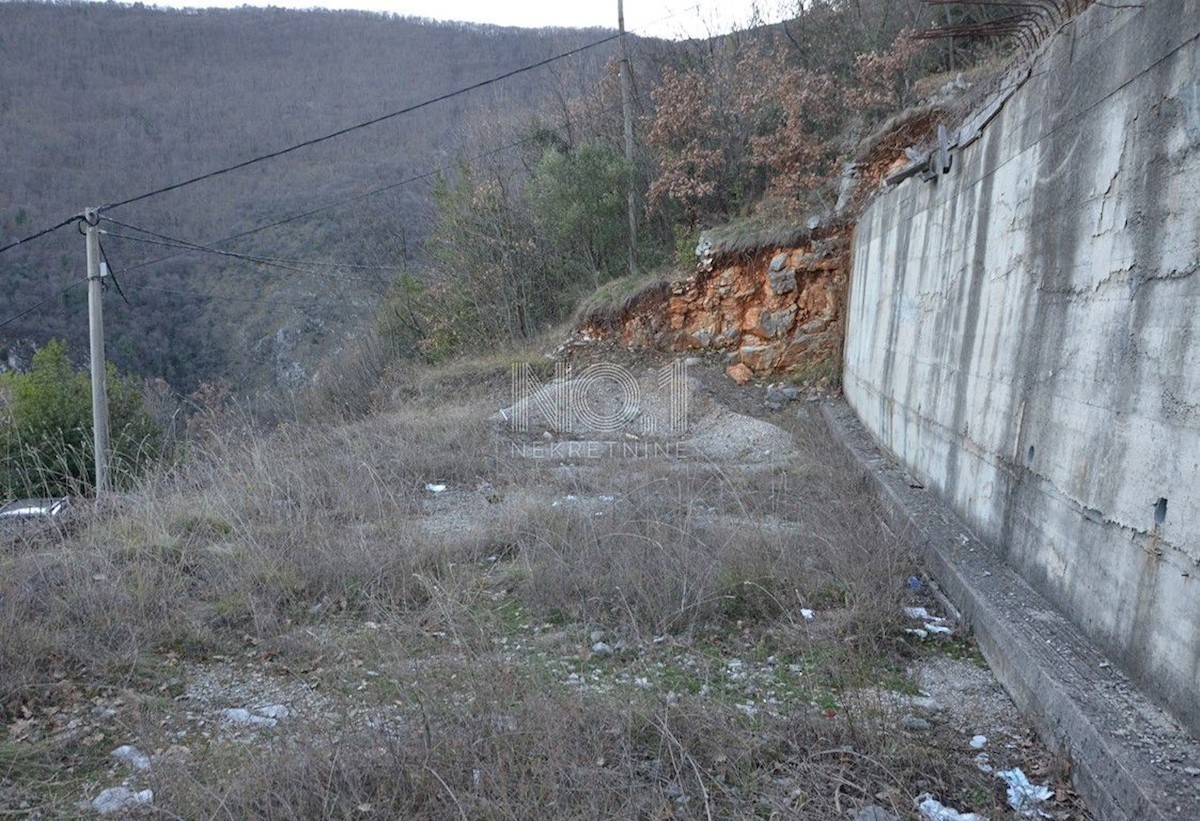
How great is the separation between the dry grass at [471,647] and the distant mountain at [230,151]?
1628 cm

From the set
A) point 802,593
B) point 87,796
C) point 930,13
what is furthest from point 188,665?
point 930,13

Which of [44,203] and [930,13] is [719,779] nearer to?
[930,13]

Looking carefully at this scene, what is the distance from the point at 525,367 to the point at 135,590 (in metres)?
9.84

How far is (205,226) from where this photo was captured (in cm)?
3622

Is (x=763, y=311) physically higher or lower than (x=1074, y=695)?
higher

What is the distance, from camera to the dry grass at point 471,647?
92.8 inches

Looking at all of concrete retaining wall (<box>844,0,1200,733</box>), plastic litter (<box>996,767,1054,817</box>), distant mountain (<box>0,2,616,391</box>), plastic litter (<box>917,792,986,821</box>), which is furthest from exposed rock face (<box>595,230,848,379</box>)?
plastic litter (<box>917,792,986,821</box>)

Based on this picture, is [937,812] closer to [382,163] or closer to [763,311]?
[763,311]

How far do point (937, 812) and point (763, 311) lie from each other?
10405 mm

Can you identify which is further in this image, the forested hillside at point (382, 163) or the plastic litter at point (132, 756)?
the forested hillside at point (382, 163)

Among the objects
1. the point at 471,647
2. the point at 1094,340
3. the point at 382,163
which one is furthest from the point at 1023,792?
the point at 382,163

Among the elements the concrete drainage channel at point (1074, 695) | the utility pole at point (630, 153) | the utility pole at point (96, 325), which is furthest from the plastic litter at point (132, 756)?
the utility pole at point (630, 153)

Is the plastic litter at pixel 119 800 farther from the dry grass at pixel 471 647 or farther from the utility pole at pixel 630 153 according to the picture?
the utility pole at pixel 630 153

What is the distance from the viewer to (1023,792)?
7.75ft
